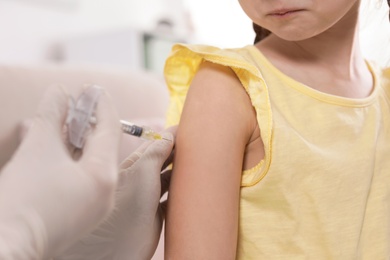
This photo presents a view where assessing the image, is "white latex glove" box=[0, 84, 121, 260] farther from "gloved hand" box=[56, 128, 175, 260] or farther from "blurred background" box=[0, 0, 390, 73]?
"blurred background" box=[0, 0, 390, 73]

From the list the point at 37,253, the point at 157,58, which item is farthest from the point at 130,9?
the point at 37,253

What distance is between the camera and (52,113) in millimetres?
617

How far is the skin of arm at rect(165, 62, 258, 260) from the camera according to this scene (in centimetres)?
76

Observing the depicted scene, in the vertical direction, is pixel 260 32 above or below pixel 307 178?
above

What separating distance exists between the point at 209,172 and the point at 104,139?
19cm

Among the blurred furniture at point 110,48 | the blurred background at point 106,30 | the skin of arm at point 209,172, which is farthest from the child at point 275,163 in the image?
the blurred furniture at point 110,48

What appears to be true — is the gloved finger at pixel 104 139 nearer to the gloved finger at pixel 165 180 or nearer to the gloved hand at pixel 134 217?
the gloved hand at pixel 134 217

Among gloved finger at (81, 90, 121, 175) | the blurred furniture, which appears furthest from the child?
Answer: the blurred furniture

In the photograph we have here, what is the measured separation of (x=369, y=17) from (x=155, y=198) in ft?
2.02

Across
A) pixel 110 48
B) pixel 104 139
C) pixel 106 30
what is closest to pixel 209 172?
pixel 104 139

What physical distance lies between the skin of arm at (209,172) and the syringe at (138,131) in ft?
0.13

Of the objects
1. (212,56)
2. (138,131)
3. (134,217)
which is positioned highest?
(212,56)

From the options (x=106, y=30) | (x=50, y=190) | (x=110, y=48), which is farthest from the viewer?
(x=106, y=30)

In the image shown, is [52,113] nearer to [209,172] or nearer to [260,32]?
[209,172]
